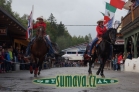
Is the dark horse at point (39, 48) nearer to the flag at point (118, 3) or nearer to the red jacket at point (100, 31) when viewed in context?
the red jacket at point (100, 31)

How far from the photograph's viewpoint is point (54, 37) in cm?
14962

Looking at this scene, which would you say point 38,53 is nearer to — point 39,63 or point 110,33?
point 39,63

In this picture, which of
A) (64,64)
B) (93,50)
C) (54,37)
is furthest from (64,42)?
(93,50)

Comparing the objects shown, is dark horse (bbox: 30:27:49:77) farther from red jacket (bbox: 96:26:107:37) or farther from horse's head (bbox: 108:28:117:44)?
horse's head (bbox: 108:28:117:44)

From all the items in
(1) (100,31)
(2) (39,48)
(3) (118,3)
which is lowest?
(2) (39,48)

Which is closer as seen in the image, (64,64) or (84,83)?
(84,83)

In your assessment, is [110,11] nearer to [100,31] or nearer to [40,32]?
[100,31]

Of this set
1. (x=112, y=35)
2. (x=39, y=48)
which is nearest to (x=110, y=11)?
(x=112, y=35)

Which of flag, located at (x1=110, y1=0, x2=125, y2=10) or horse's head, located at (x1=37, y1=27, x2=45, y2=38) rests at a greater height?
flag, located at (x1=110, y1=0, x2=125, y2=10)

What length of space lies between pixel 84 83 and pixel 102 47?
451 centimetres

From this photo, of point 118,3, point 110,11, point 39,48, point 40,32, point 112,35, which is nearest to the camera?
point 112,35

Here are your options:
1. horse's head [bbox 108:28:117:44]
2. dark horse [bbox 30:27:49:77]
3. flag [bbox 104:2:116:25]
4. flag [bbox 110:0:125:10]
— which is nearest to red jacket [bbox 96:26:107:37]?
horse's head [bbox 108:28:117:44]

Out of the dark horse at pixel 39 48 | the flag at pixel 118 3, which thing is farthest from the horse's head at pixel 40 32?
the flag at pixel 118 3

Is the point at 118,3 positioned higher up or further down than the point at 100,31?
higher up
